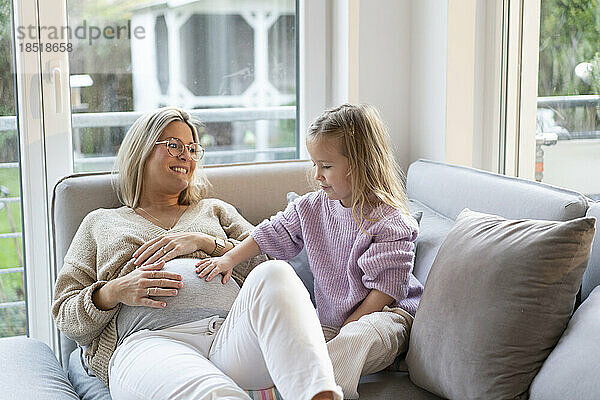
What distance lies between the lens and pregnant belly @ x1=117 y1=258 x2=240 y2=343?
74.1 inches

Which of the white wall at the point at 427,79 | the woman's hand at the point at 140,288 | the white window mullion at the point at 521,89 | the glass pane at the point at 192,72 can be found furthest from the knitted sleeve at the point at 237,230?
the white window mullion at the point at 521,89

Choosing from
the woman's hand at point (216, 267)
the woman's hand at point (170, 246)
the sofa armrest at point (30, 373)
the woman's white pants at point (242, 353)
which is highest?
the woman's hand at point (170, 246)

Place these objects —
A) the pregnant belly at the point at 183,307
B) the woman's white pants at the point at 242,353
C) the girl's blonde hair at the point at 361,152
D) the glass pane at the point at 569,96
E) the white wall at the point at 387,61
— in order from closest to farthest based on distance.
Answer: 1. the woman's white pants at the point at 242,353
2. the pregnant belly at the point at 183,307
3. the girl's blonde hair at the point at 361,152
4. the glass pane at the point at 569,96
5. the white wall at the point at 387,61

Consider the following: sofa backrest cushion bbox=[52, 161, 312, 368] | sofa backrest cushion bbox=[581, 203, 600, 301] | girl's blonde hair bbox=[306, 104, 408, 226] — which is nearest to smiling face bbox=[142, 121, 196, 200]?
sofa backrest cushion bbox=[52, 161, 312, 368]

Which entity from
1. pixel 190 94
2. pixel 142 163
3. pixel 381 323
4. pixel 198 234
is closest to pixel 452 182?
pixel 381 323

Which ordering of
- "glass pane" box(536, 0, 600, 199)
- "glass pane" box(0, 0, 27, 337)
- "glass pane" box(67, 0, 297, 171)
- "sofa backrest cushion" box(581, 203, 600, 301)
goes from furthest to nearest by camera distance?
"glass pane" box(67, 0, 297, 171) < "glass pane" box(0, 0, 27, 337) < "glass pane" box(536, 0, 600, 199) < "sofa backrest cushion" box(581, 203, 600, 301)

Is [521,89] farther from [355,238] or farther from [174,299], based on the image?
[174,299]

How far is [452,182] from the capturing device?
2203 mm

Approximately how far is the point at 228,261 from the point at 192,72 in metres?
1.03

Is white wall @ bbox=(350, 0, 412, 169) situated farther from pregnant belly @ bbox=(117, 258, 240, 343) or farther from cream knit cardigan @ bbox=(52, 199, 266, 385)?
pregnant belly @ bbox=(117, 258, 240, 343)

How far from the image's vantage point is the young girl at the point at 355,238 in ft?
6.26

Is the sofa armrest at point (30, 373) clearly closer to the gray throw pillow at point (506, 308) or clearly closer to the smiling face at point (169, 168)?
the smiling face at point (169, 168)

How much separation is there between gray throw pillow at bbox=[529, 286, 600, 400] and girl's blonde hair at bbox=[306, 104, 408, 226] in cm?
62

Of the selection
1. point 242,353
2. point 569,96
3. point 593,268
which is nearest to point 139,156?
point 242,353
